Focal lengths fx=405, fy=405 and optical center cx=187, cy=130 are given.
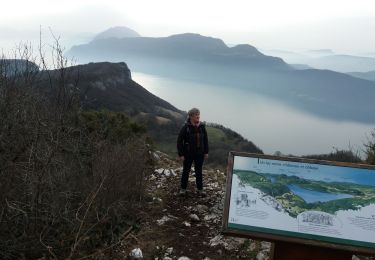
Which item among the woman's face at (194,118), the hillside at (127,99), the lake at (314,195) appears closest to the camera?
the lake at (314,195)

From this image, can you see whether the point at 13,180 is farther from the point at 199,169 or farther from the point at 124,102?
the point at 124,102

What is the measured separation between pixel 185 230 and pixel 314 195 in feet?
9.22

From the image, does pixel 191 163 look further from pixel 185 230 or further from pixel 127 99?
pixel 127 99

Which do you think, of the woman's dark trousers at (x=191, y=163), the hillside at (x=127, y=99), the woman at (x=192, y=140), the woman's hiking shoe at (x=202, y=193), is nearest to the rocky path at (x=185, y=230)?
the woman's hiking shoe at (x=202, y=193)

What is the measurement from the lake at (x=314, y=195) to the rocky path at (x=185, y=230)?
172cm

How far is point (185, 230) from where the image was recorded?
6168mm

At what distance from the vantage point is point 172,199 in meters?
7.57

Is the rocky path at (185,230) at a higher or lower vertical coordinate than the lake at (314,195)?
lower

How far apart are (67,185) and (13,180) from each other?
69cm

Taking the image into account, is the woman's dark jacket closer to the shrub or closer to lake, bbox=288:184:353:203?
the shrub

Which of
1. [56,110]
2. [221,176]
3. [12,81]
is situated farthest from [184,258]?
[12,81]

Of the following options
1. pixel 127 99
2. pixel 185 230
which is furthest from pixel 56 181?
pixel 127 99

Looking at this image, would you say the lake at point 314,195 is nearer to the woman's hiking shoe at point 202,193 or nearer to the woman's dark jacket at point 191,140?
the woman's dark jacket at point 191,140

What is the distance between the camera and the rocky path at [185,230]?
5.38m
